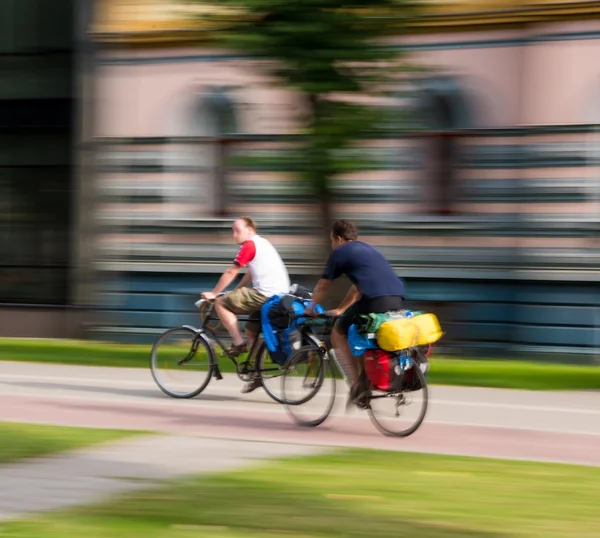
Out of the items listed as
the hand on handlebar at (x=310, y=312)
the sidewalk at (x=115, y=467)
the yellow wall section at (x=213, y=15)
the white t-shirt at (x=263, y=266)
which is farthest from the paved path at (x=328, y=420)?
the yellow wall section at (x=213, y=15)

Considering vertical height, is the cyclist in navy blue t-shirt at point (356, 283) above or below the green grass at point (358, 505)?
above

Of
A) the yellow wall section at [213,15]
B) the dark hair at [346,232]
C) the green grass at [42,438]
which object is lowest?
the green grass at [42,438]

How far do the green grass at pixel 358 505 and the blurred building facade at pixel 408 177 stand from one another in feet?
19.0

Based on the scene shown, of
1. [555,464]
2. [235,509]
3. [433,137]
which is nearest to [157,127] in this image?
[433,137]

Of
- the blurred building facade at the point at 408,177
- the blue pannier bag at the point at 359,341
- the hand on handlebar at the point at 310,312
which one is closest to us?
the blue pannier bag at the point at 359,341

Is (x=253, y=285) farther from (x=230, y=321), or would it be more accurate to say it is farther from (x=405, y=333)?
(x=405, y=333)

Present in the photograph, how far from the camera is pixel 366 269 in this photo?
9.22m

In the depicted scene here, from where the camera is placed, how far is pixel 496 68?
16.1m

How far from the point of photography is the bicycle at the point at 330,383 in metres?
9.10

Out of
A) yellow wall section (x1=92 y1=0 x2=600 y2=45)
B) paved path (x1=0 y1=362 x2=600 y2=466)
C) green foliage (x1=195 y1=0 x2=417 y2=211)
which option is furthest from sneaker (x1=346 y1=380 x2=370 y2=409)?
yellow wall section (x1=92 y1=0 x2=600 y2=45)

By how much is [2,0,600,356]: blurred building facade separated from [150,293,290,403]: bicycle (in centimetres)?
215

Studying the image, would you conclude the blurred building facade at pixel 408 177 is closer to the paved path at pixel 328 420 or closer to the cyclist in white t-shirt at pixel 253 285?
the cyclist in white t-shirt at pixel 253 285

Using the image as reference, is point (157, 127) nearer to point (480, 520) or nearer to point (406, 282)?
point (406, 282)

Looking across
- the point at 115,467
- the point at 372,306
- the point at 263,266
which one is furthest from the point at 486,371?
the point at 115,467
